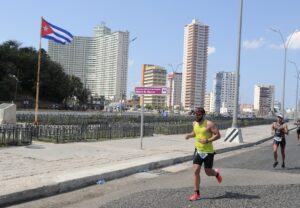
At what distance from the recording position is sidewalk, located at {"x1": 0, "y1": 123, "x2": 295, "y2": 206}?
9672mm

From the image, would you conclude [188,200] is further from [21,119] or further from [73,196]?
[21,119]

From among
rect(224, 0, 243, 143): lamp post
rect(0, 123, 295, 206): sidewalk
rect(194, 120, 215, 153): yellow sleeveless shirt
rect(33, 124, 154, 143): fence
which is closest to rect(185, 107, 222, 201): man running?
rect(194, 120, 215, 153): yellow sleeveless shirt

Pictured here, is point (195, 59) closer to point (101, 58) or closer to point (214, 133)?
point (101, 58)

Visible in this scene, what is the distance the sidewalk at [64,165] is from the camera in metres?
9.67

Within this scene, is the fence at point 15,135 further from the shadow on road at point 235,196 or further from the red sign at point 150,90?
the shadow on road at point 235,196

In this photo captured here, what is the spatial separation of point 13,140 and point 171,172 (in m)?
6.57

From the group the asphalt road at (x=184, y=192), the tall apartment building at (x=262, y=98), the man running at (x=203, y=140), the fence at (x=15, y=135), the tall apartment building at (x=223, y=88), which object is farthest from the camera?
the tall apartment building at (x=262, y=98)

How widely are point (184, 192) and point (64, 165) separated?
14.7 ft

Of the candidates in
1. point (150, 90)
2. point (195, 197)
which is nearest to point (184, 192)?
point (195, 197)

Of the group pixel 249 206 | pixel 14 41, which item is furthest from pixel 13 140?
pixel 14 41

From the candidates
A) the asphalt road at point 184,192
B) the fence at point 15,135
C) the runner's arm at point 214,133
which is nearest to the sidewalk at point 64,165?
the asphalt road at point 184,192

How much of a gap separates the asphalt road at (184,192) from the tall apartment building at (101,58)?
3259 inches

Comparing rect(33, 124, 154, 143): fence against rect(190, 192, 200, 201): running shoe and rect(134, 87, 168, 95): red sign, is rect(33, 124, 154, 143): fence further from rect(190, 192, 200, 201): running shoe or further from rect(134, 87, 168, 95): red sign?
rect(190, 192, 200, 201): running shoe

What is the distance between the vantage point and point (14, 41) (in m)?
115
